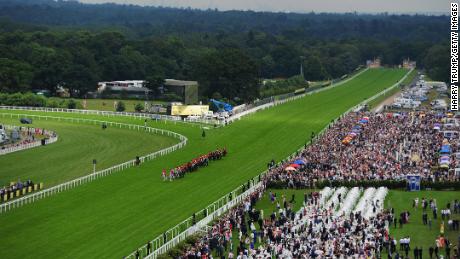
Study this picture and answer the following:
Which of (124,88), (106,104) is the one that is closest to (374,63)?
(124,88)

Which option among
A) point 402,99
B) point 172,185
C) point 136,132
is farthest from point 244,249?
point 402,99

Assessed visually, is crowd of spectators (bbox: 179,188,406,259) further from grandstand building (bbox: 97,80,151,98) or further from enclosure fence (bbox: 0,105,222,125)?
grandstand building (bbox: 97,80,151,98)

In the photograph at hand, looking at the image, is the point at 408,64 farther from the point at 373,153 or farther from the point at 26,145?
the point at 373,153

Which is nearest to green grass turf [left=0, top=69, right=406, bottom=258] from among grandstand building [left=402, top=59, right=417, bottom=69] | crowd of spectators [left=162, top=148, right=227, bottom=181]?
crowd of spectators [left=162, top=148, right=227, bottom=181]

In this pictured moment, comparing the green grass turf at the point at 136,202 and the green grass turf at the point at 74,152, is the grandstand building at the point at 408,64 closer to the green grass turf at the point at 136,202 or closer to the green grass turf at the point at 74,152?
the green grass turf at the point at 136,202

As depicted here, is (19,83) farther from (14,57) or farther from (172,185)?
(172,185)

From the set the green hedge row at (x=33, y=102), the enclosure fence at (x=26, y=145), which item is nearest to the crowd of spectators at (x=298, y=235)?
the enclosure fence at (x=26, y=145)

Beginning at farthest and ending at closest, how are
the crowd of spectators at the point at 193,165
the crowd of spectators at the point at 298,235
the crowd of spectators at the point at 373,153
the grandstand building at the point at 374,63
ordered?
the grandstand building at the point at 374,63, the crowd of spectators at the point at 193,165, the crowd of spectators at the point at 373,153, the crowd of spectators at the point at 298,235
